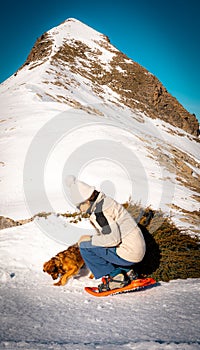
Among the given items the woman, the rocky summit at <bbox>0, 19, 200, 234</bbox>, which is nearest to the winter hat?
the woman

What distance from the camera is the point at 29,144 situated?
15320 mm

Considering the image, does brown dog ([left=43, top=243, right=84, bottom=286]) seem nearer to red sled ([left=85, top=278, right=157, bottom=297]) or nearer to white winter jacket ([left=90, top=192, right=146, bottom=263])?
red sled ([left=85, top=278, right=157, bottom=297])

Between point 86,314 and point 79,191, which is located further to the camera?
point 79,191

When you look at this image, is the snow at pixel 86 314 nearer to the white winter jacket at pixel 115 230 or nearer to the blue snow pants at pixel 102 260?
the blue snow pants at pixel 102 260

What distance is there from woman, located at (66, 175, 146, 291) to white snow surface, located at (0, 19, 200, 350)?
0.48 meters

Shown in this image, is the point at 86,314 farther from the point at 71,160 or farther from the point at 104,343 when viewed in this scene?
the point at 71,160

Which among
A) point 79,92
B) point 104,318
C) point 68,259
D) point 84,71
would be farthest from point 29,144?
point 84,71

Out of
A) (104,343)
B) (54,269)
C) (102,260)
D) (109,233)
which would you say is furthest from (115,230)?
(54,269)

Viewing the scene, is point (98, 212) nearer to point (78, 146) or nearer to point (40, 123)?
point (78, 146)

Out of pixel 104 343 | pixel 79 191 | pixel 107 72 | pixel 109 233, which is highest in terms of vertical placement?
pixel 107 72

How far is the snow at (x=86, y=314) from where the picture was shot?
202 cm

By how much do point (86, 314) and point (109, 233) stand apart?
0.95 meters

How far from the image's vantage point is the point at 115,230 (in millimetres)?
3102

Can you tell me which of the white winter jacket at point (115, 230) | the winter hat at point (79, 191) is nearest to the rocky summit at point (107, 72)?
the winter hat at point (79, 191)
